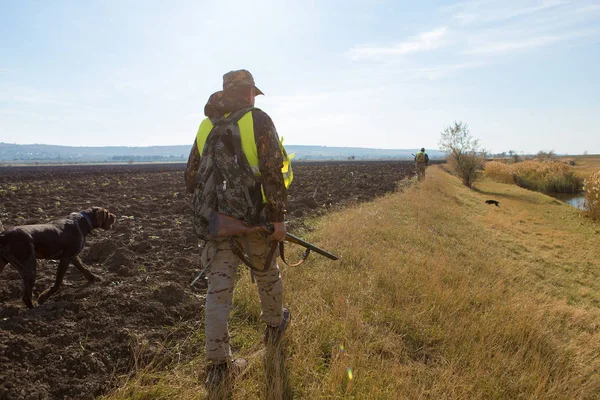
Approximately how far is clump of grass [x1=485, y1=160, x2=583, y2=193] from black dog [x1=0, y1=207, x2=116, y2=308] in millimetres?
32741

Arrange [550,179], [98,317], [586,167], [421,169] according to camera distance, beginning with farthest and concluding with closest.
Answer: [586,167] < [550,179] < [421,169] < [98,317]

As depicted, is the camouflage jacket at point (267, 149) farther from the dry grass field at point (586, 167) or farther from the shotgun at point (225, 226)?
the dry grass field at point (586, 167)

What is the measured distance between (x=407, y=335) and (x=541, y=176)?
31.8m

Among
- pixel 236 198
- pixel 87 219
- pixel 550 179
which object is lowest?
pixel 550 179

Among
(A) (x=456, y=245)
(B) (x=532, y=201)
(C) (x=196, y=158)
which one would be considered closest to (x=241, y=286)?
(C) (x=196, y=158)

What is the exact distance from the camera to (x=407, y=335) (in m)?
3.76

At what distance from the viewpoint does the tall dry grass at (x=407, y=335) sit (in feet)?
9.32

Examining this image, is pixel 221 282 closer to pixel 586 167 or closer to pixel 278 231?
pixel 278 231

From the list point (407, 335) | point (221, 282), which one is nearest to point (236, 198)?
point (221, 282)

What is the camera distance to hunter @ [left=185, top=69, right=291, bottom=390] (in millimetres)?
2707

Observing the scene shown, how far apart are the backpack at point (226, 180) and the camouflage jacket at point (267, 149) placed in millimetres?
82

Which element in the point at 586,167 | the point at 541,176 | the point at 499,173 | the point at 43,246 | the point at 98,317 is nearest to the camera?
the point at 98,317

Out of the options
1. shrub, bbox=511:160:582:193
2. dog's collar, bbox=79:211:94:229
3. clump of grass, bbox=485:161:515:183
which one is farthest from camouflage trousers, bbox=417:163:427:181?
dog's collar, bbox=79:211:94:229

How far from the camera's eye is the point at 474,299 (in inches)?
187
